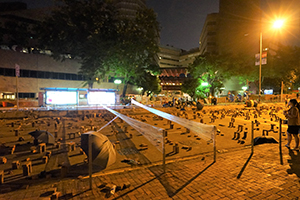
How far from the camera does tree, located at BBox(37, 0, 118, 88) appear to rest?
28.3 metres

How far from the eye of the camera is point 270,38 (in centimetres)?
5538

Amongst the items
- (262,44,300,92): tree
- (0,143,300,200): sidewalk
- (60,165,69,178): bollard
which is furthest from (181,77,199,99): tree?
(60,165,69,178): bollard

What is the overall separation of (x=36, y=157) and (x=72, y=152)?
1.06 m

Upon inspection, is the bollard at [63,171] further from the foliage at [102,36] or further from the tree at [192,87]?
the tree at [192,87]

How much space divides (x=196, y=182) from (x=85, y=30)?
104 feet

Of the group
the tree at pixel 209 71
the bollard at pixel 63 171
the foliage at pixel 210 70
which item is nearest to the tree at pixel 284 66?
the foliage at pixel 210 70

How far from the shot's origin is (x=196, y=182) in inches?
163

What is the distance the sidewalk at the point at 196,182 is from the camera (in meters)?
3.63

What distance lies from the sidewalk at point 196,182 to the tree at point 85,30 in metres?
24.5

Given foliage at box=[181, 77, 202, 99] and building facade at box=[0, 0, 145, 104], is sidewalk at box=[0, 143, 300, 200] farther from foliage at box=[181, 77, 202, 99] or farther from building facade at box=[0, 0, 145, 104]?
foliage at box=[181, 77, 202, 99]

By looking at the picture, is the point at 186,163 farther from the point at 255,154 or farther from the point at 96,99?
the point at 96,99

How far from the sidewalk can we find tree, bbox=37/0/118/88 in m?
24.5

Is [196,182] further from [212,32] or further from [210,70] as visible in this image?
[212,32]

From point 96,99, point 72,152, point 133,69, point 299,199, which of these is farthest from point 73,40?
point 299,199
